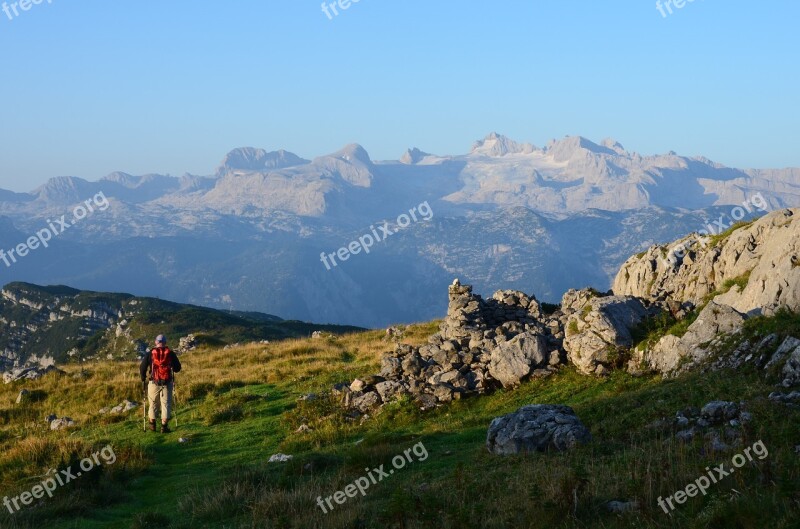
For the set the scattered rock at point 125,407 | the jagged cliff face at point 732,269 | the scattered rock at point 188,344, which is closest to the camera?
the jagged cliff face at point 732,269

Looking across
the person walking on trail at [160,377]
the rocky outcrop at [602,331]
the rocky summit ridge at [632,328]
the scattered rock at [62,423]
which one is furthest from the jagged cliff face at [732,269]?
the scattered rock at [62,423]

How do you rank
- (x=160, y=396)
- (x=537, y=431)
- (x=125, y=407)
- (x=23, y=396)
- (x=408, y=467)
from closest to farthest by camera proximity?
(x=537, y=431) → (x=408, y=467) → (x=160, y=396) → (x=125, y=407) → (x=23, y=396)

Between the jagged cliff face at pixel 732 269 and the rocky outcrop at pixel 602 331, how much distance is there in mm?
2799

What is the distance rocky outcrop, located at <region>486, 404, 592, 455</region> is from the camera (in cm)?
1568

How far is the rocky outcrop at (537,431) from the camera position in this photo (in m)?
15.7

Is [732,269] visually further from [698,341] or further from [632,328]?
[698,341]

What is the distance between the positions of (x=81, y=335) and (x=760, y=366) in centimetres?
19695

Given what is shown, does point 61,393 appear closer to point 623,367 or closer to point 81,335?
point 623,367

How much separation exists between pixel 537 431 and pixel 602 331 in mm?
11764

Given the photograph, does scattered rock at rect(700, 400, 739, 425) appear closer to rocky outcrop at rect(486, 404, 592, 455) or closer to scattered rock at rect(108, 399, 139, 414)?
rocky outcrop at rect(486, 404, 592, 455)

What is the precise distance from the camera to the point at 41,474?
1898 cm

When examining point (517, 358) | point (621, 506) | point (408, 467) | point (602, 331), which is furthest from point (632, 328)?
point (621, 506)

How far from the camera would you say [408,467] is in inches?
672

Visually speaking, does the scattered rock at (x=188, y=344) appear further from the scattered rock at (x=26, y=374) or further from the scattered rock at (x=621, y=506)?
the scattered rock at (x=621, y=506)
